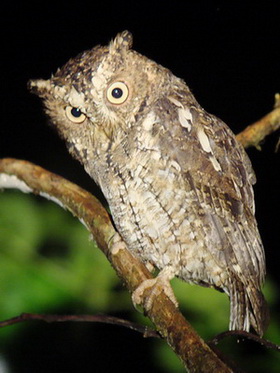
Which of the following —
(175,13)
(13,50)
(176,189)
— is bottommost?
(176,189)

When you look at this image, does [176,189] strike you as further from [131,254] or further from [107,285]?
[107,285]

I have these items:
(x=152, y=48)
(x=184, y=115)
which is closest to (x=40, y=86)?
(x=184, y=115)

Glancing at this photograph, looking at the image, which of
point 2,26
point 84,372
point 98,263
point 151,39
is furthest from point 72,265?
point 2,26

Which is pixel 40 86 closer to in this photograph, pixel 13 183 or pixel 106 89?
pixel 106 89

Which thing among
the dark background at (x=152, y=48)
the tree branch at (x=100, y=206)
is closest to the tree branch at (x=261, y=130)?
the tree branch at (x=100, y=206)

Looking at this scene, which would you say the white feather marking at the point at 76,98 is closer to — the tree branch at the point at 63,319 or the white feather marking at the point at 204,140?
the white feather marking at the point at 204,140

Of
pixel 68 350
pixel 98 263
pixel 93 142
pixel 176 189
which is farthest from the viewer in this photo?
pixel 68 350

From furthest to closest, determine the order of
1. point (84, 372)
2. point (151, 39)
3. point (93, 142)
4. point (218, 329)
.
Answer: point (151, 39) → point (84, 372) → point (218, 329) → point (93, 142)
